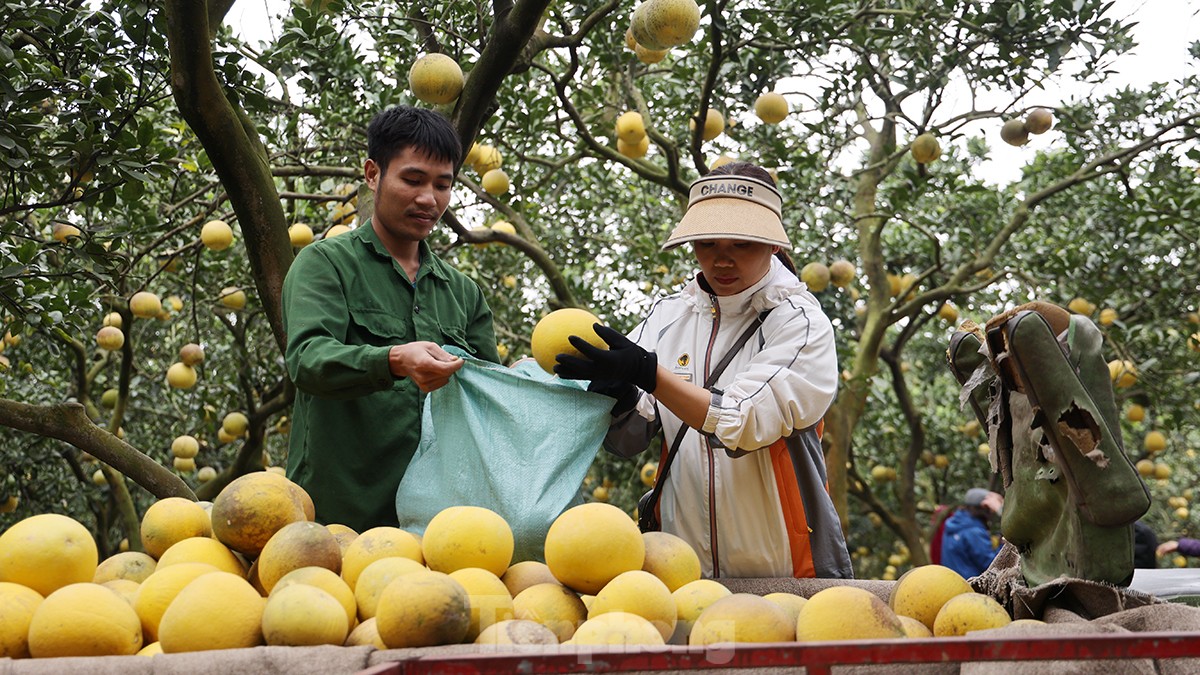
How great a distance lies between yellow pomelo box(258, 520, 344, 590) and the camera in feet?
5.90

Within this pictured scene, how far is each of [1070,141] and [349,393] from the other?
18.8ft

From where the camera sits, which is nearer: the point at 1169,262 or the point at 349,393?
the point at 349,393

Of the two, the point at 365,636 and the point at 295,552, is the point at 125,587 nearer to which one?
the point at 295,552

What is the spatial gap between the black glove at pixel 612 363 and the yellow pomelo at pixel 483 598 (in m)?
0.55

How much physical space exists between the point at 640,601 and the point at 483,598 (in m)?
0.25

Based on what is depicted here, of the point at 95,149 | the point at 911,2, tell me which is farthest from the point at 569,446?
the point at 911,2

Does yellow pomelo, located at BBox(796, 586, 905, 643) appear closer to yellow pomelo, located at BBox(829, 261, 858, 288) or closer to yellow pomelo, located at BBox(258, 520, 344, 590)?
yellow pomelo, located at BBox(258, 520, 344, 590)

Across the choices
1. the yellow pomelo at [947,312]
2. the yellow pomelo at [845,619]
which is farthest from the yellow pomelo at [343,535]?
the yellow pomelo at [947,312]

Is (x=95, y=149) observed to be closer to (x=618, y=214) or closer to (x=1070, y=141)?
(x=618, y=214)

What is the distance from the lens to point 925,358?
10859mm

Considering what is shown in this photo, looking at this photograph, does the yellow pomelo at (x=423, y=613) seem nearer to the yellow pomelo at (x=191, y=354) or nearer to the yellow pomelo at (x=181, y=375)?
the yellow pomelo at (x=191, y=354)

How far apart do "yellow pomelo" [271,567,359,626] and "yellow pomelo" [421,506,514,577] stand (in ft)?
0.64

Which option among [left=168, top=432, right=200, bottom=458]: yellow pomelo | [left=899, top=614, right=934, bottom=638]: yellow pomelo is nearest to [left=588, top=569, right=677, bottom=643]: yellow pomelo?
[left=899, top=614, right=934, bottom=638]: yellow pomelo

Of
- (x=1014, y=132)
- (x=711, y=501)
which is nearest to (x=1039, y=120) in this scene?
(x=1014, y=132)
